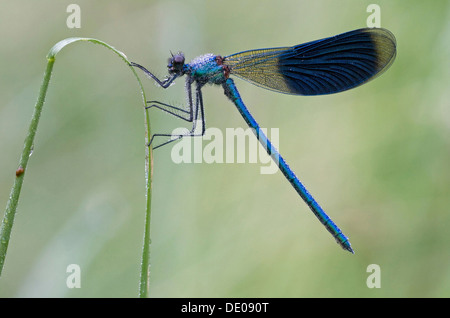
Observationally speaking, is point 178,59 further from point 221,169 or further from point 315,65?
point 315,65

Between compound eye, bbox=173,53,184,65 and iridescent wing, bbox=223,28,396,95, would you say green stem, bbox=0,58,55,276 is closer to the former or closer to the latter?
compound eye, bbox=173,53,184,65

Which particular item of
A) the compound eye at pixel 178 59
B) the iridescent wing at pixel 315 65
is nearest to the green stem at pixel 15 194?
the compound eye at pixel 178 59

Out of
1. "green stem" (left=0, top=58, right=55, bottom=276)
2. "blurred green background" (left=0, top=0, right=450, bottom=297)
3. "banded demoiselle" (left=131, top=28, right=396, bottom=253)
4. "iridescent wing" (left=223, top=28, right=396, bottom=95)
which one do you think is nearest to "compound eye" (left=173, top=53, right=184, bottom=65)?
"banded demoiselle" (left=131, top=28, right=396, bottom=253)

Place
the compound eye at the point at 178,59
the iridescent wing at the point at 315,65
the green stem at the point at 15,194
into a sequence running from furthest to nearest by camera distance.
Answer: the iridescent wing at the point at 315,65 → the compound eye at the point at 178,59 → the green stem at the point at 15,194

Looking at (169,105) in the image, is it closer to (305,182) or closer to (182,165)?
(182,165)

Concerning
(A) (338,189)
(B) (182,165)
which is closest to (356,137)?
(A) (338,189)

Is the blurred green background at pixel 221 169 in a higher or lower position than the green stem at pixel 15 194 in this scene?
higher

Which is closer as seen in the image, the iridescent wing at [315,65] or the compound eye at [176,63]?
the compound eye at [176,63]

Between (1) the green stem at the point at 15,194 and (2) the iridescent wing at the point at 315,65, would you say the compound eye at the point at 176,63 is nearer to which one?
(2) the iridescent wing at the point at 315,65
